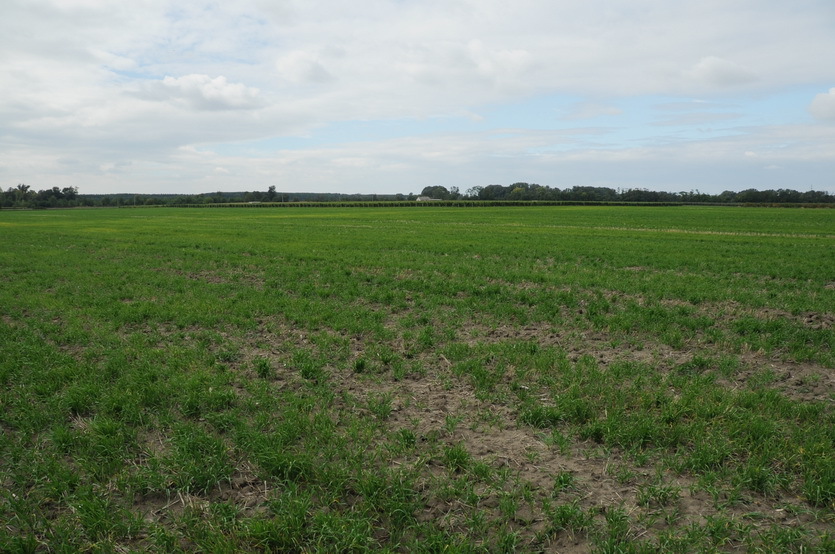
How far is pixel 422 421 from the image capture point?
20.8ft

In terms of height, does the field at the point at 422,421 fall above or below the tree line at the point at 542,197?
below

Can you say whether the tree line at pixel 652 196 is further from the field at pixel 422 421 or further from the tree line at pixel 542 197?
the field at pixel 422 421

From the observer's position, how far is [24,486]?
5.00 metres

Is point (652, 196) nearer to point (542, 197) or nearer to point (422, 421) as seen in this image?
point (542, 197)

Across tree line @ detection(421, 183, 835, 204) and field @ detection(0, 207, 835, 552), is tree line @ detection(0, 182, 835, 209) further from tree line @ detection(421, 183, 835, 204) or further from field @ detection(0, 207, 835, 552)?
field @ detection(0, 207, 835, 552)

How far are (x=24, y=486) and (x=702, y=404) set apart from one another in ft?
26.8

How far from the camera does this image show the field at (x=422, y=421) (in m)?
4.32

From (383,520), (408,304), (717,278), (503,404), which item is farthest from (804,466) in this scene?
(717,278)

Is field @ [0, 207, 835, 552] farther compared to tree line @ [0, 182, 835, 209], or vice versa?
tree line @ [0, 182, 835, 209]

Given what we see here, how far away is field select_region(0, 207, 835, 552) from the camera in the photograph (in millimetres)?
4324

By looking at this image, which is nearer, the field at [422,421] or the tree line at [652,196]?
the field at [422,421]

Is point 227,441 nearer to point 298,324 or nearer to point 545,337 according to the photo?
point 298,324

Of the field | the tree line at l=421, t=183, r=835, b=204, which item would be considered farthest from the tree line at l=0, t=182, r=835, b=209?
the field

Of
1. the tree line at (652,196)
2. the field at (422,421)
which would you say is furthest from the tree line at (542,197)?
the field at (422,421)
